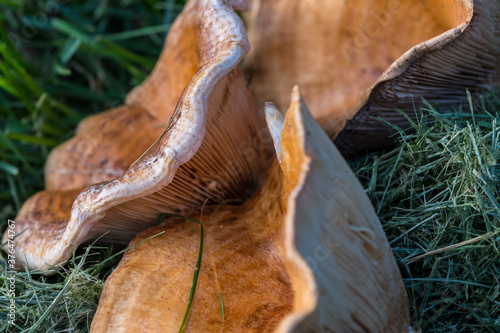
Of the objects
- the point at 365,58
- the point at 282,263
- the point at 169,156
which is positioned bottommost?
the point at 282,263

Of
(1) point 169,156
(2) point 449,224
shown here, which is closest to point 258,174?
(1) point 169,156

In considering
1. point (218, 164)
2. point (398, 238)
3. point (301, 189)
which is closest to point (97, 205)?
point (218, 164)

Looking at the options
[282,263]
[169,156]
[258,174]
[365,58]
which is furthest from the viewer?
[365,58]

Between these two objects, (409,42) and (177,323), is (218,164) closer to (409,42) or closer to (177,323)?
(177,323)

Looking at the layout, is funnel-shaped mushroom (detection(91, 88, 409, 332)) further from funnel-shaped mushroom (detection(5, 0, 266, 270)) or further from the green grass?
the green grass

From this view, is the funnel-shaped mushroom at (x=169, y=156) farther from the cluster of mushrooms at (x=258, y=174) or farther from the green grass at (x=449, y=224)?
the green grass at (x=449, y=224)

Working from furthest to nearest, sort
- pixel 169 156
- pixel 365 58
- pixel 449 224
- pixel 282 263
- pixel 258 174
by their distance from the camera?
pixel 365 58 < pixel 258 174 < pixel 449 224 < pixel 282 263 < pixel 169 156

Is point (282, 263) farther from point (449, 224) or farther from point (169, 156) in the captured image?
point (449, 224)
